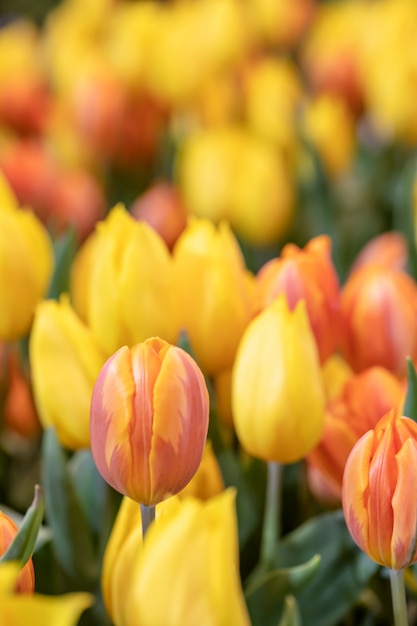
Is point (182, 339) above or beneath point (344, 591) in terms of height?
above

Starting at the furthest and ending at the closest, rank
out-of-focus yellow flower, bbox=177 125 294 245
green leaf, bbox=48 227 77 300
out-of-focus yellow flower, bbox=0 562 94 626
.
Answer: out-of-focus yellow flower, bbox=177 125 294 245 < green leaf, bbox=48 227 77 300 < out-of-focus yellow flower, bbox=0 562 94 626

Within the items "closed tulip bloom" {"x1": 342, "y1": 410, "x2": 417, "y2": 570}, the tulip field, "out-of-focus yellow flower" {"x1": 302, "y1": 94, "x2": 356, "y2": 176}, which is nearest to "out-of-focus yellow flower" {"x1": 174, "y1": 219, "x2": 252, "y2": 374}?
the tulip field

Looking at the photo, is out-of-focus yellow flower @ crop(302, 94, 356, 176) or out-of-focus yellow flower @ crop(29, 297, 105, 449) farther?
out-of-focus yellow flower @ crop(302, 94, 356, 176)

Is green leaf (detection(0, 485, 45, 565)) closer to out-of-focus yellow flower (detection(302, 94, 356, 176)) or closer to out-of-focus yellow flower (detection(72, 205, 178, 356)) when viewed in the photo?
out-of-focus yellow flower (detection(72, 205, 178, 356))

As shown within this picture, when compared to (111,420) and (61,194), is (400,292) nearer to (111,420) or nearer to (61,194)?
(111,420)

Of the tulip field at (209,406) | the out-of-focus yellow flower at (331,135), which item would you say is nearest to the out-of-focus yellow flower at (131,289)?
the tulip field at (209,406)

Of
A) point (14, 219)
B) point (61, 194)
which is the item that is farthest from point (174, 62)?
point (14, 219)
